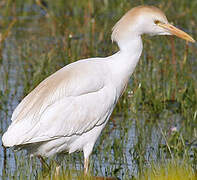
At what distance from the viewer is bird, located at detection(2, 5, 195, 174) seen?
599 cm

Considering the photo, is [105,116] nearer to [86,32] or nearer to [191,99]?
[191,99]

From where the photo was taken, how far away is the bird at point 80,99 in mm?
5988

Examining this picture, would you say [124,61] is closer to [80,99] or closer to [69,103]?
[80,99]

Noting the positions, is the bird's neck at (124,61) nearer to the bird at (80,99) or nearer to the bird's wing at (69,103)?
the bird at (80,99)

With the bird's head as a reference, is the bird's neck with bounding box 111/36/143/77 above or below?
below

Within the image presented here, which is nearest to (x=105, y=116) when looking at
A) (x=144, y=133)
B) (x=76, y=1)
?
(x=144, y=133)

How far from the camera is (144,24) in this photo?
6.26m

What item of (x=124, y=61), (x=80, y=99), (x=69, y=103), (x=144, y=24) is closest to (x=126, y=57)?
(x=124, y=61)

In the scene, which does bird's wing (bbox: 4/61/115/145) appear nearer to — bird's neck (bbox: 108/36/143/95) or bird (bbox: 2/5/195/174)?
bird (bbox: 2/5/195/174)

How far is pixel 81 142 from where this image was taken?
6.20m

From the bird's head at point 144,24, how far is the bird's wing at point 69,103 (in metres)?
0.43

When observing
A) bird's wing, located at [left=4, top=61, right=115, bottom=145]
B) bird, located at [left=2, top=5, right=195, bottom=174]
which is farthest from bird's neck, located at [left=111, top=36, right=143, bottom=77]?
bird's wing, located at [left=4, top=61, right=115, bottom=145]

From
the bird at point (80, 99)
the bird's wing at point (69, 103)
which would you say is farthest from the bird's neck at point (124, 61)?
the bird's wing at point (69, 103)

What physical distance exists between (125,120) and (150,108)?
0.52 m
